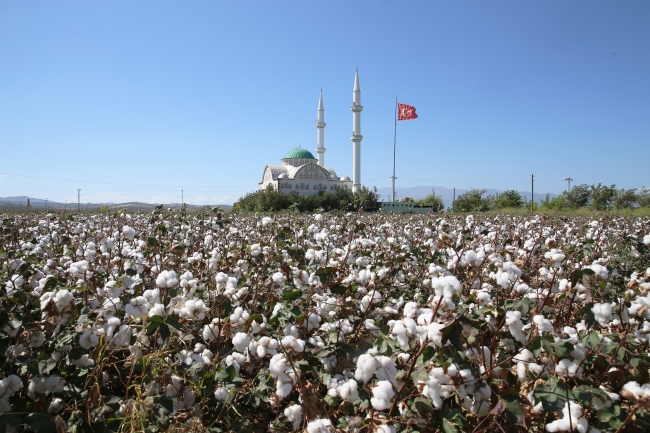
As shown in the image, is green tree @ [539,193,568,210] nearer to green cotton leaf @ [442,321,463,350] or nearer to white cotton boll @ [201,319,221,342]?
white cotton boll @ [201,319,221,342]

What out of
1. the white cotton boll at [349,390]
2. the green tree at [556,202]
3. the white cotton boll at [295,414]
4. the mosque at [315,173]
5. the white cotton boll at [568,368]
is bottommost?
the white cotton boll at [295,414]

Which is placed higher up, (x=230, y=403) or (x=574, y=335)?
(x=574, y=335)

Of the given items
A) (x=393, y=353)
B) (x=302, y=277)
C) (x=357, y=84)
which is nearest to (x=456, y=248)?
(x=302, y=277)

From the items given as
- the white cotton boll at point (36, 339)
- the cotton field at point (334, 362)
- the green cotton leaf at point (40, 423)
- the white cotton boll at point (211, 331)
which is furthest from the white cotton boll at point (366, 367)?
the white cotton boll at point (36, 339)

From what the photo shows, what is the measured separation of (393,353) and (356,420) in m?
0.31

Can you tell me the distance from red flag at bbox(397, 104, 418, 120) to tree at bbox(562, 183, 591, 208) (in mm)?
19201

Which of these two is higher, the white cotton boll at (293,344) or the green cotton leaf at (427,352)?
the green cotton leaf at (427,352)

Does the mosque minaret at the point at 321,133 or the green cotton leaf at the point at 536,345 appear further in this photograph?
the mosque minaret at the point at 321,133

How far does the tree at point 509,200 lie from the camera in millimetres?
42594

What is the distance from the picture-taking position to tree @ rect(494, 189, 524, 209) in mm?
→ 42594

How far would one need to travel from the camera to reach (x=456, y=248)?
3.78m

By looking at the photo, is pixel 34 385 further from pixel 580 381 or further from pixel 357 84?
pixel 357 84

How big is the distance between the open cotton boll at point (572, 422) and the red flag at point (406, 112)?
154 feet

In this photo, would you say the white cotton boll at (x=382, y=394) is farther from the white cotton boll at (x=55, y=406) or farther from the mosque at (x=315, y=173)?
the mosque at (x=315, y=173)
